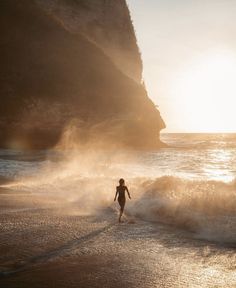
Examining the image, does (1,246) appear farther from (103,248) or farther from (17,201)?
(17,201)

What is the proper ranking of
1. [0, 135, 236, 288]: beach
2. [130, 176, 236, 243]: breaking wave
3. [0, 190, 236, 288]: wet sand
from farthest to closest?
1. [130, 176, 236, 243]: breaking wave
2. [0, 135, 236, 288]: beach
3. [0, 190, 236, 288]: wet sand

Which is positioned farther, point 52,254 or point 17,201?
point 17,201

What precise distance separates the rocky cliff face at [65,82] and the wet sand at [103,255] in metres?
41.4

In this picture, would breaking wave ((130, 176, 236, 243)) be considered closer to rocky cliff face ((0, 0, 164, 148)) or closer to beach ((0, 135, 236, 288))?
beach ((0, 135, 236, 288))

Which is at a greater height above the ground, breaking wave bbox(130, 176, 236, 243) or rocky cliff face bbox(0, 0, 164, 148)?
rocky cliff face bbox(0, 0, 164, 148)

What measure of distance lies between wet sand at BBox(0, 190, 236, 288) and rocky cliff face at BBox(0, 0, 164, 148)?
41.4 meters

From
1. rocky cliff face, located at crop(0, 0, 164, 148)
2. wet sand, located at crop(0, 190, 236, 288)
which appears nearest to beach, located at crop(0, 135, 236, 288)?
wet sand, located at crop(0, 190, 236, 288)

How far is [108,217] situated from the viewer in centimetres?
1276

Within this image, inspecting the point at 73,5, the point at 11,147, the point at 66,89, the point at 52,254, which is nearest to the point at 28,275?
the point at 52,254

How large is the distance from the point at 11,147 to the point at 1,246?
4422 cm

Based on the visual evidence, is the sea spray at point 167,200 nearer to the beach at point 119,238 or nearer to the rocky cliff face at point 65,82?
the beach at point 119,238

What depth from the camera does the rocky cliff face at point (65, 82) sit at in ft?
172

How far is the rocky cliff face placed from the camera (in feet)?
172

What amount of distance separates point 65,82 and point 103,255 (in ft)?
172
